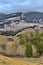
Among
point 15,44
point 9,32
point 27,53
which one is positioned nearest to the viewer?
point 27,53

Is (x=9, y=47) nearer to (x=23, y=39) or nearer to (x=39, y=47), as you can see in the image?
(x=23, y=39)

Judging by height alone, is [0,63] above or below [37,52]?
above

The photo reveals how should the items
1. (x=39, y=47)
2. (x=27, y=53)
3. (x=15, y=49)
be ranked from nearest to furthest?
(x=27, y=53) < (x=39, y=47) < (x=15, y=49)

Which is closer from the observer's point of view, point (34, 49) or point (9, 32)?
point (34, 49)

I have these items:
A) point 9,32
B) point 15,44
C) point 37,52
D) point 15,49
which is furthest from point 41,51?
point 9,32

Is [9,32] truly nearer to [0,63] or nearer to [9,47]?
[9,47]

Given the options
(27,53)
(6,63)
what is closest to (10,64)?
(6,63)

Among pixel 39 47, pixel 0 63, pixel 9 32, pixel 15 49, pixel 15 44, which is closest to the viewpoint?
pixel 0 63

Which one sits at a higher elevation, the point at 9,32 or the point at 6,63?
the point at 6,63

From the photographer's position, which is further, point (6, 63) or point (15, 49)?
point (15, 49)
